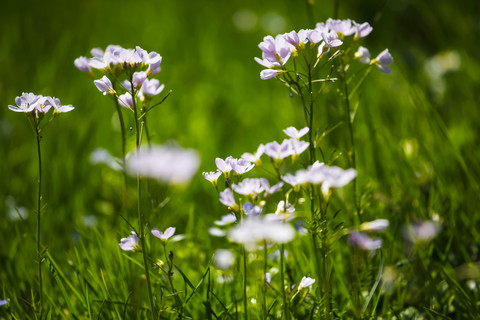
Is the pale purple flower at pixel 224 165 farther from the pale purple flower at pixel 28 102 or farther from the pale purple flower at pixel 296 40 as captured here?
the pale purple flower at pixel 28 102

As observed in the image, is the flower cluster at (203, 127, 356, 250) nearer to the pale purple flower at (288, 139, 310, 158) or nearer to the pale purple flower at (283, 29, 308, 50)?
the pale purple flower at (288, 139, 310, 158)

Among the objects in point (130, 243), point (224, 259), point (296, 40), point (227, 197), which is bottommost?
point (224, 259)

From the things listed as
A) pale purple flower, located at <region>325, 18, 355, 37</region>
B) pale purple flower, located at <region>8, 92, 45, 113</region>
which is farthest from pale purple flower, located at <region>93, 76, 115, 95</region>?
pale purple flower, located at <region>325, 18, 355, 37</region>

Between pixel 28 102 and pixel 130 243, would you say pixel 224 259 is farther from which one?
pixel 28 102

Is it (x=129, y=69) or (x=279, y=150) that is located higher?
(x=129, y=69)

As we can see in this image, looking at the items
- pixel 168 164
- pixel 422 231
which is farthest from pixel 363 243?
pixel 168 164

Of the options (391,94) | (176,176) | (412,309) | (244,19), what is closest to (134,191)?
(176,176)

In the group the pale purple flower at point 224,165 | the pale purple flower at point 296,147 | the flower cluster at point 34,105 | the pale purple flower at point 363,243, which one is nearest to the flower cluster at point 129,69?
the flower cluster at point 34,105
